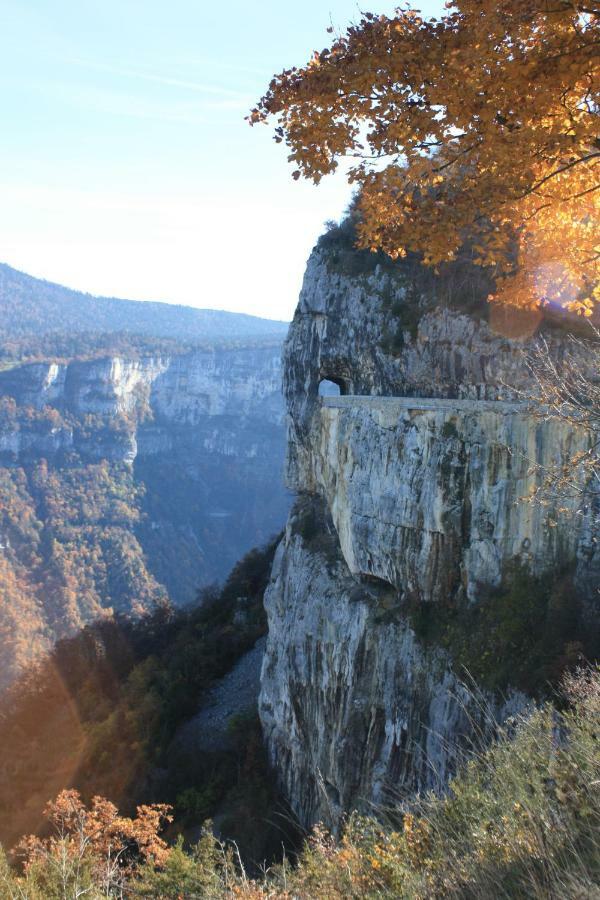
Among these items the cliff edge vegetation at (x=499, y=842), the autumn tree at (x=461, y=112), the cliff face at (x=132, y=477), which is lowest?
the cliff face at (x=132, y=477)

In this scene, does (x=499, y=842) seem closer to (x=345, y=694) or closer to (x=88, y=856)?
(x=88, y=856)

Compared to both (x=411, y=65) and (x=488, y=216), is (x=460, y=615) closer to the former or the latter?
(x=488, y=216)

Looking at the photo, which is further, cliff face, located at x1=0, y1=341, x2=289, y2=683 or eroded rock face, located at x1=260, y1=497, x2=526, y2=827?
cliff face, located at x1=0, y1=341, x2=289, y2=683

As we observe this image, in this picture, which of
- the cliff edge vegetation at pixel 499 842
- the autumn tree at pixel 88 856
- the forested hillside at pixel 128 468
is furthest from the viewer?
the forested hillside at pixel 128 468

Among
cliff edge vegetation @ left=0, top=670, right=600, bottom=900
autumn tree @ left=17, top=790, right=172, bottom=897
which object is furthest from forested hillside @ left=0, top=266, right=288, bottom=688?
cliff edge vegetation @ left=0, top=670, right=600, bottom=900

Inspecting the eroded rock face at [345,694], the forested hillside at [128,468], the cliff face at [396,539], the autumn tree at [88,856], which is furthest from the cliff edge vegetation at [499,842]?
the forested hillside at [128,468]

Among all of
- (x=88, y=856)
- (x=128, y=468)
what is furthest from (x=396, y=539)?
(x=128, y=468)

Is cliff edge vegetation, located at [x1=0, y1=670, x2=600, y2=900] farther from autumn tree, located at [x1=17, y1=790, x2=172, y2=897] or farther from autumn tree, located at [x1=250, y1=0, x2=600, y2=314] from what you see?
autumn tree, located at [x1=250, y1=0, x2=600, y2=314]

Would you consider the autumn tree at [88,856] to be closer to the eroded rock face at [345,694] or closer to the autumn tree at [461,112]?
the eroded rock face at [345,694]
